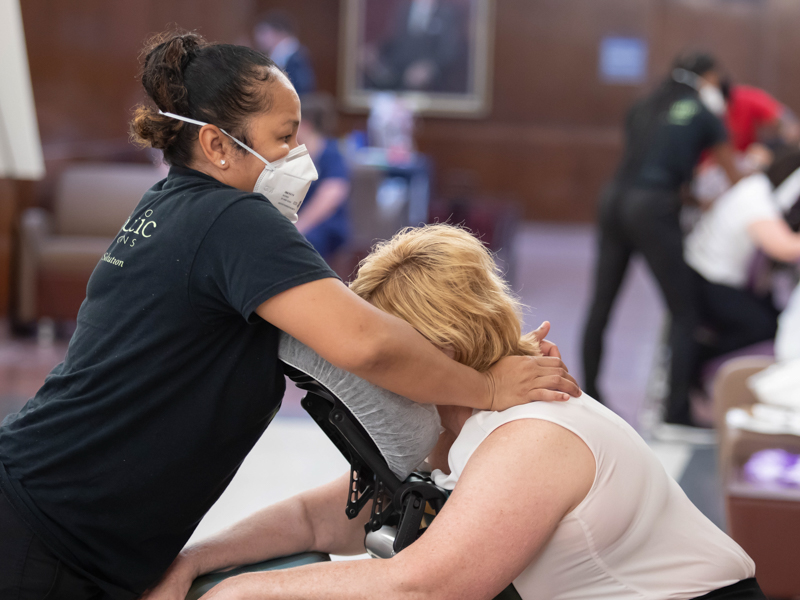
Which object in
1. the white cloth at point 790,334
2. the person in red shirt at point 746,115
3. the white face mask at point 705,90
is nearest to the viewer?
the white cloth at point 790,334

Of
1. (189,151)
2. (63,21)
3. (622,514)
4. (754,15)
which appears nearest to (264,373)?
(189,151)

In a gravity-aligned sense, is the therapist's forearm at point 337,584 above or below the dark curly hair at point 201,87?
below

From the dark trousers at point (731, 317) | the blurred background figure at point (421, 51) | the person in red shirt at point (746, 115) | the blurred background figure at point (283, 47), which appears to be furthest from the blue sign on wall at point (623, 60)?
the dark trousers at point (731, 317)

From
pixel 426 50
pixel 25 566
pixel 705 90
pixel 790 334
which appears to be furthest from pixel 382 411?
pixel 426 50

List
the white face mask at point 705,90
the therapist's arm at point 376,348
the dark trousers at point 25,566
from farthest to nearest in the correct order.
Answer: the white face mask at point 705,90
the dark trousers at point 25,566
the therapist's arm at point 376,348

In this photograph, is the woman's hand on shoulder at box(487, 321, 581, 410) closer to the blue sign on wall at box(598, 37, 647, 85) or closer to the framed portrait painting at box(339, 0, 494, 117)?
the framed portrait painting at box(339, 0, 494, 117)

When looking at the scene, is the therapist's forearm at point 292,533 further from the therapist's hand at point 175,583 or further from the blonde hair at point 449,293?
the blonde hair at point 449,293

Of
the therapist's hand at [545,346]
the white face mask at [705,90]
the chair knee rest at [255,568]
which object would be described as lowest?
the chair knee rest at [255,568]

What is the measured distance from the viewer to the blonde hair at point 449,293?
49.7 inches

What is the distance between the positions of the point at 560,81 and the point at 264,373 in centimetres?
992

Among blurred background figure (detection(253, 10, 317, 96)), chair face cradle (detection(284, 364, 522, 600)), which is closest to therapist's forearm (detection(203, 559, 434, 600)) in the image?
chair face cradle (detection(284, 364, 522, 600))

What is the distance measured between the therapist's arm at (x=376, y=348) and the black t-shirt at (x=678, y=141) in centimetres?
306

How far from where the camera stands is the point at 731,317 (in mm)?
3857

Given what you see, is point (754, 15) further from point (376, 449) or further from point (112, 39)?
point (376, 449)
